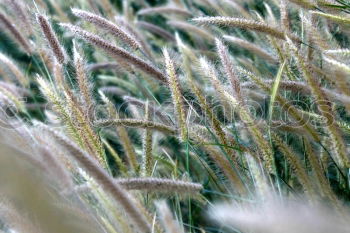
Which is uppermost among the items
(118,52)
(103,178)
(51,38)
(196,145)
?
(51,38)

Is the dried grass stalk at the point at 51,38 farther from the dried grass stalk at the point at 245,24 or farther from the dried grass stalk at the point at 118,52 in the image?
the dried grass stalk at the point at 245,24

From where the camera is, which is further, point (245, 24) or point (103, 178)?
point (245, 24)

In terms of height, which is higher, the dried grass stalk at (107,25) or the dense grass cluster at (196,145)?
the dried grass stalk at (107,25)

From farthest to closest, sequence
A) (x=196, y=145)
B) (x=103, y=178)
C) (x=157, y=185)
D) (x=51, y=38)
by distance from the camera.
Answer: (x=51, y=38) → (x=196, y=145) → (x=157, y=185) → (x=103, y=178)

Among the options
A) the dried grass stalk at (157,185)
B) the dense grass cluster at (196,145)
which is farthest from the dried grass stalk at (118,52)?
the dried grass stalk at (157,185)

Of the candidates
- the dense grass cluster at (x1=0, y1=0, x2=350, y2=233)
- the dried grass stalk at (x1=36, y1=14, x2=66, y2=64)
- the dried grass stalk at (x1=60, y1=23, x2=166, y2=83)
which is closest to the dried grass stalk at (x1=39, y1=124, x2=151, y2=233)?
the dense grass cluster at (x1=0, y1=0, x2=350, y2=233)

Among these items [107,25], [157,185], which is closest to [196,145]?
[157,185]

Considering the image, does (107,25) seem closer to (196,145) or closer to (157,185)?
(196,145)

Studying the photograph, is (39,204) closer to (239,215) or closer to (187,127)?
(239,215)

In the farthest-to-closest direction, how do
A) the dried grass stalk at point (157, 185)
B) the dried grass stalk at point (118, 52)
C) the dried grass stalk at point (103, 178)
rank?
1. the dried grass stalk at point (118, 52)
2. the dried grass stalk at point (157, 185)
3. the dried grass stalk at point (103, 178)

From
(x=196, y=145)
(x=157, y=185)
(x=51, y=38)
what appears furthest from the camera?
(x=51, y=38)

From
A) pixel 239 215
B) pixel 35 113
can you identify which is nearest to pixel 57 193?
pixel 239 215
